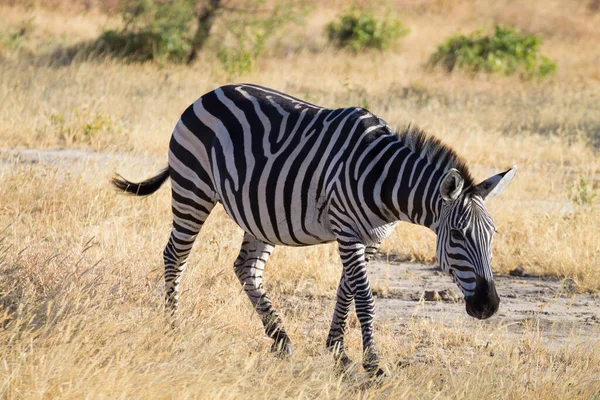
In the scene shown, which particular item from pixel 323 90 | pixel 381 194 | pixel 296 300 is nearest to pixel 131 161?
pixel 296 300

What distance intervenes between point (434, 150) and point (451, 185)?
1.62 feet

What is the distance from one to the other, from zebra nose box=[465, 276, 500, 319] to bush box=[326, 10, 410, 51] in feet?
65.8

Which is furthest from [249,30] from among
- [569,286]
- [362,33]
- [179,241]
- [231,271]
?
[179,241]

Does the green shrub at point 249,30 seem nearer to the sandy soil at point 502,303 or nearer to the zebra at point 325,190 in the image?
the sandy soil at point 502,303

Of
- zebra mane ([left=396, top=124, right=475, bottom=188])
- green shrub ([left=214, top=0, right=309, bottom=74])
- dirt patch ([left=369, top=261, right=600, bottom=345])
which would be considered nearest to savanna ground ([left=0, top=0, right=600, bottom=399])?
dirt patch ([left=369, top=261, right=600, bottom=345])

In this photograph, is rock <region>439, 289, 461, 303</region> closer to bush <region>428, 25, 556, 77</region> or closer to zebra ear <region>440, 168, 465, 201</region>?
zebra ear <region>440, 168, 465, 201</region>

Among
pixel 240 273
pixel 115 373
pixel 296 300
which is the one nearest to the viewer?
pixel 115 373

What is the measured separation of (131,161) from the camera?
10484 millimetres

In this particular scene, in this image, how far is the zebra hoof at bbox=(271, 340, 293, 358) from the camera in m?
5.74

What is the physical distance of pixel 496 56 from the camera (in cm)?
2211

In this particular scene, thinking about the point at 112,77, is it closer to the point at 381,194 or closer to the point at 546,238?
the point at 546,238

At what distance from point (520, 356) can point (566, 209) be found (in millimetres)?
4376

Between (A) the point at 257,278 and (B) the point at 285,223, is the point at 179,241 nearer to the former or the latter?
(A) the point at 257,278

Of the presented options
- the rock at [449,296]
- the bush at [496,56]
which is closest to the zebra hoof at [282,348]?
the rock at [449,296]
